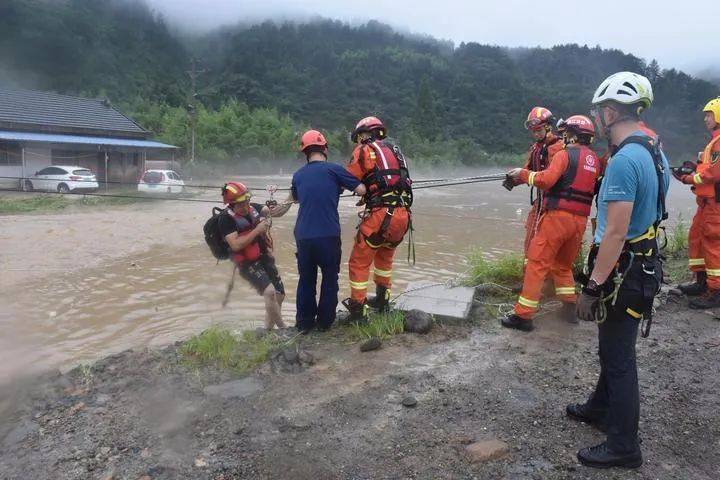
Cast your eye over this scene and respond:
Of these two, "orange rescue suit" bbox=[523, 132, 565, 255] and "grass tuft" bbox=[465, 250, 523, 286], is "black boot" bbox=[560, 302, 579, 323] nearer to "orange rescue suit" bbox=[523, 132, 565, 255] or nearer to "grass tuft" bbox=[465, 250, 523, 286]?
"orange rescue suit" bbox=[523, 132, 565, 255]

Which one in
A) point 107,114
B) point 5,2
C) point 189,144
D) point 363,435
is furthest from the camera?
point 5,2

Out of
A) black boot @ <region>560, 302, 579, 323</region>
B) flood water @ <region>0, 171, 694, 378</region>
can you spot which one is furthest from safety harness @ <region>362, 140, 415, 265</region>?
flood water @ <region>0, 171, 694, 378</region>

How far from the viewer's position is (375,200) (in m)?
4.88

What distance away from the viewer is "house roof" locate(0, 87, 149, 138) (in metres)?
25.9

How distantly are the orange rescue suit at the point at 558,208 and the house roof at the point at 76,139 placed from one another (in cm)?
2519

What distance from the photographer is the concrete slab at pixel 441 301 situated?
16.8ft

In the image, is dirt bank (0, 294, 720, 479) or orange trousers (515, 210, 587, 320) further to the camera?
orange trousers (515, 210, 587, 320)

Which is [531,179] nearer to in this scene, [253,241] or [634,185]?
[634,185]

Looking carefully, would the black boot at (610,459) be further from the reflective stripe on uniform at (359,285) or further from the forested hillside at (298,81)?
the forested hillside at (298,81)

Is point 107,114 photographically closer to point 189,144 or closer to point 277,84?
point 189,144

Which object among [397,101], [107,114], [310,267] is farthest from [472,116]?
[310,267]

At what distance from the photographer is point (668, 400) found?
365 centimetres

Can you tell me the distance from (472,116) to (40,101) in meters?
71.6

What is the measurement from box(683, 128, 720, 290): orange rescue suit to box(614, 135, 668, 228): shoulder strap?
324cm
